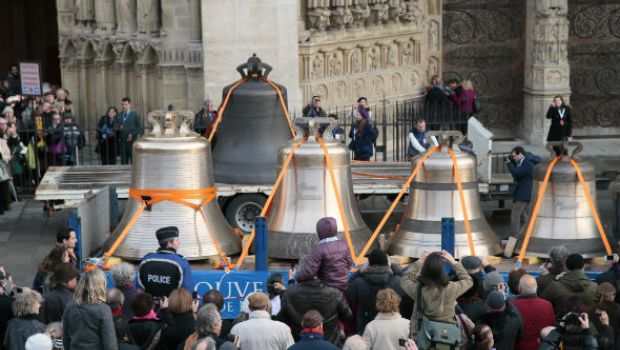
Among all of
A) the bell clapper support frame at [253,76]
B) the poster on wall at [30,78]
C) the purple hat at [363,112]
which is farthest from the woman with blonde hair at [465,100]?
the bell clapper support frame at [253,76]

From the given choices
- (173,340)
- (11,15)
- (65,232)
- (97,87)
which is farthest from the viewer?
(11,15)

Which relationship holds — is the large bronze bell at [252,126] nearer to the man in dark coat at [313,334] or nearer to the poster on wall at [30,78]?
the poster on wall at [30,78]

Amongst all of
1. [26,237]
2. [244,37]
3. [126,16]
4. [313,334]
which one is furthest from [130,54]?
[313,334]

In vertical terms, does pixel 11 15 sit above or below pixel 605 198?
above

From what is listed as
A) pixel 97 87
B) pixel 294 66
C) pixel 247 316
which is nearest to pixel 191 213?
pixel 247 316

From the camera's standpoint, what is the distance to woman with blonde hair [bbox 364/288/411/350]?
10.7m

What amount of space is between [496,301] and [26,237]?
9004mm

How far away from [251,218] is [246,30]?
17.6ft

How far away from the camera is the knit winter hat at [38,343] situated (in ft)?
34.8

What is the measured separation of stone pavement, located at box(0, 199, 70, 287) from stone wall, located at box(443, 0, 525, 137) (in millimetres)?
8256

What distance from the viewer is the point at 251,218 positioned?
17.4 meters

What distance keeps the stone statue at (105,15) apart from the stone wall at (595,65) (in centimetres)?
740

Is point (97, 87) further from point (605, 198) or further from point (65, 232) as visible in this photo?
point (65, 232)

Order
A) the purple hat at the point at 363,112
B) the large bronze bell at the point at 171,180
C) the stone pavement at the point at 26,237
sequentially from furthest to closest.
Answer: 1. the purple hat at the point at 363,112
2. the stone pavement at the point at 26,237
3. the large bronze bell at the point at 171,180
